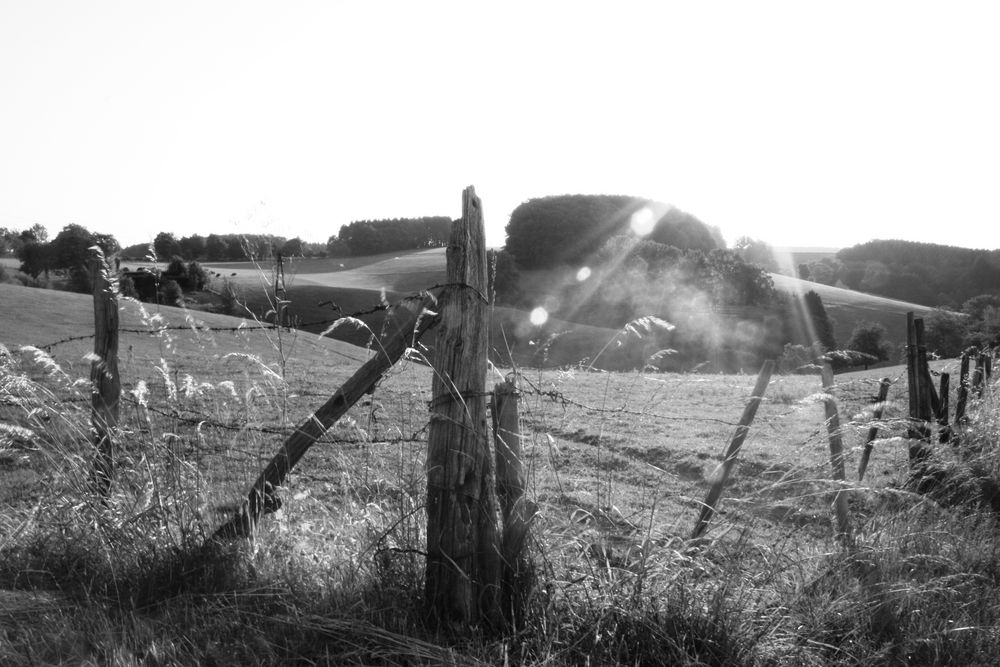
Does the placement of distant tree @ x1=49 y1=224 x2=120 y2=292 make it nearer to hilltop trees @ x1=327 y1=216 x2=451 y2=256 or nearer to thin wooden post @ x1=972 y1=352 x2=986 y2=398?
thin wooden post @ x1=972 y1=352 x2=986 y2=398

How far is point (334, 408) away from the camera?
15.0 ft

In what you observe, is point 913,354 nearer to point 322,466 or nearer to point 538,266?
point 322,466

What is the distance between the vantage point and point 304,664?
3562 mm

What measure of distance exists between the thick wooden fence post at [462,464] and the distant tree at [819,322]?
62.3 metres

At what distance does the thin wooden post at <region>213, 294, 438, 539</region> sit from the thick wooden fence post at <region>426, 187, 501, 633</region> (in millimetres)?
234

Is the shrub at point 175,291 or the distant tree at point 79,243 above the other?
the distant tree at point 79,243

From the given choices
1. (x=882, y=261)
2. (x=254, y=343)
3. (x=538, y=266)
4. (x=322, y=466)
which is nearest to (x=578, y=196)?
(x=538, y=266)

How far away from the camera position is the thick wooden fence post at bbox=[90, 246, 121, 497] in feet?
18.0

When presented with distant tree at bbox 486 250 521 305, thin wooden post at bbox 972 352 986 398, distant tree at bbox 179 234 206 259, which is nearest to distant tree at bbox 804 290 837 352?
distant tree at bbox 486 250 521 305

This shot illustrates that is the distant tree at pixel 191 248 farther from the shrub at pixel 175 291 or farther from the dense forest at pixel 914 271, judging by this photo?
the dense forest at pixel 914 271

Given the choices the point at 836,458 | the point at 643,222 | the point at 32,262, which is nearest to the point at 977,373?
the point at 836,458

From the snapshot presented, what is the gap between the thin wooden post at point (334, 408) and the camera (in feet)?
14.2

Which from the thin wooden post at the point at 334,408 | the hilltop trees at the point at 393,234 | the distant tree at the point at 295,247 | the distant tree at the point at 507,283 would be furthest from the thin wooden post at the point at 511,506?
the hilltop trees at the point at 393,234

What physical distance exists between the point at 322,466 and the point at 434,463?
6151 millimetres
